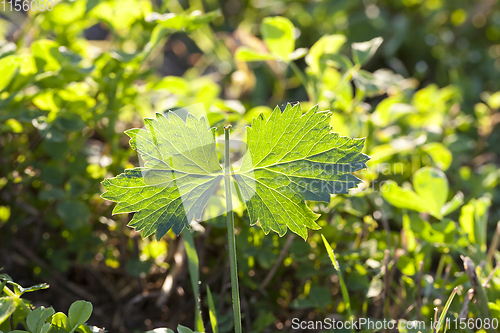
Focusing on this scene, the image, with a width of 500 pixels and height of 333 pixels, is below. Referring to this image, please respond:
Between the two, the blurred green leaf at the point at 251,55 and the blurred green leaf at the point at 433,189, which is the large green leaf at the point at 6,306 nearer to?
the blurred green leaf at the point at 251,55

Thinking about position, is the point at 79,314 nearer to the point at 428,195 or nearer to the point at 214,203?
the point at 214,203

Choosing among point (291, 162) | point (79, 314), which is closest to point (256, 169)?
point (291, 162)

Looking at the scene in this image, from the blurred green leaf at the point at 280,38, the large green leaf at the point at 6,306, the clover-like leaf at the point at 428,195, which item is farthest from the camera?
the blurred green leaf at the point at 280,38

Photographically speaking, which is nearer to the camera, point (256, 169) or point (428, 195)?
point (256, 169)

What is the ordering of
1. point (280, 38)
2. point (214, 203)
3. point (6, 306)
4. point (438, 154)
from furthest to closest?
1. point (438, 154)
2. point (280, 38)
3. point (214, 203)
4. point (6, 306)

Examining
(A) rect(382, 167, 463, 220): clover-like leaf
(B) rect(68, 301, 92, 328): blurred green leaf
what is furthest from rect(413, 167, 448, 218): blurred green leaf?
(B) rect(68, 301, 92, 328): blurred green leaf

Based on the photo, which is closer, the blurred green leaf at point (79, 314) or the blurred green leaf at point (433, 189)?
the blurred green leaf at point (79, 314)

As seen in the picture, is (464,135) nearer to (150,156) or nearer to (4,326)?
(150,156)

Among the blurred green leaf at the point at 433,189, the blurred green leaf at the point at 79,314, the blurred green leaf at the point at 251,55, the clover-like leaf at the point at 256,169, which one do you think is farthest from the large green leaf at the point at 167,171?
the blurred green leaf at the point at 433,189
